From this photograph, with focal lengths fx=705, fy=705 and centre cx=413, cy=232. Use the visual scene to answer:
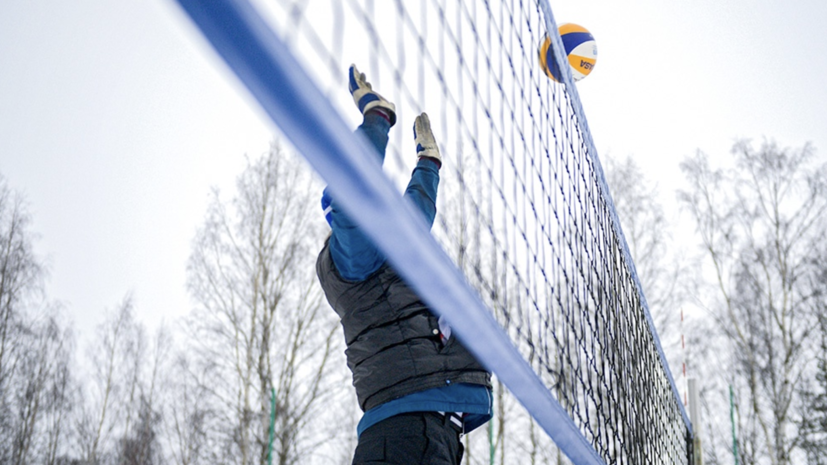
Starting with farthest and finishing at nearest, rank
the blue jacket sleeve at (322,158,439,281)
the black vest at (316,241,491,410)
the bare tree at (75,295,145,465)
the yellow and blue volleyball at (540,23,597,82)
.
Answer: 1. the bare tree at (75,295,145,465)
2. the yellow and blue volleyball at (540,23,597,82)
3. the black vest at (316,241,491,410)
4. the blue jacket sleeve at (322,158,439,281)

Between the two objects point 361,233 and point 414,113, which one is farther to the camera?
point 414,113

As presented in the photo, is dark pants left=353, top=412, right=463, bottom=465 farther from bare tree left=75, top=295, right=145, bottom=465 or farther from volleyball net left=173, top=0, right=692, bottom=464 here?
bare tree left=75, top=295, right=145, bottom=465

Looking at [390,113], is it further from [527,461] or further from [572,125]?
[527,461]

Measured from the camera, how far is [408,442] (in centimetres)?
168

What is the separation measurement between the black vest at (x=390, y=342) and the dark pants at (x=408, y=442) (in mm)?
66

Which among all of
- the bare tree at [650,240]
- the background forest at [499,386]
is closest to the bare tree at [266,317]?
the background forest at [499,386]

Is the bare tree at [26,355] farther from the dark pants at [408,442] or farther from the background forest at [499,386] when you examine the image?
the dark pants at [408,442]

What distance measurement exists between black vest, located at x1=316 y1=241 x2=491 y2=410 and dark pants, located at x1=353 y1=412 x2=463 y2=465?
66mm

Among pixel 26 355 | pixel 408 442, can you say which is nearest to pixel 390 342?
pixel 408 442

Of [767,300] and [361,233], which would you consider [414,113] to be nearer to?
[361,233]

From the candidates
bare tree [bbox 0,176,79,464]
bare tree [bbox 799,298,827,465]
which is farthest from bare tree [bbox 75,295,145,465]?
bare tree [bbox 799,298,827,465]

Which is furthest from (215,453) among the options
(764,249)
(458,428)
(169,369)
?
(458,428)

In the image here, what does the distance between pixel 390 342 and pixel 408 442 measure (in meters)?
0.25

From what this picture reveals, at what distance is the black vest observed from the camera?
5.80 ft
